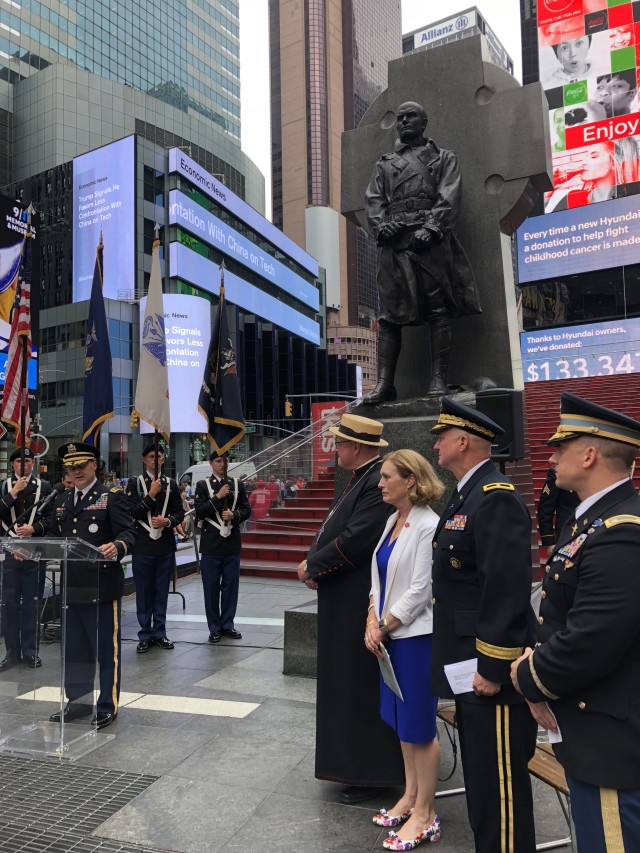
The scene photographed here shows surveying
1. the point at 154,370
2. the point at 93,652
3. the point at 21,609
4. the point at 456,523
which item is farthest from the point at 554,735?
the point at 154,370

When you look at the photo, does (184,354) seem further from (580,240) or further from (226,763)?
(226,763)

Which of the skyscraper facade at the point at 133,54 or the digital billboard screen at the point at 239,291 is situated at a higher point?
the skyscraper facade at the point at 133,54

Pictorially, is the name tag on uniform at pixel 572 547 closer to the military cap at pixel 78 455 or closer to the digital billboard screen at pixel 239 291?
the military cap at pixel 78 455

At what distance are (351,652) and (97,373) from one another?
5131mm

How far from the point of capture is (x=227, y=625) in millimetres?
7656

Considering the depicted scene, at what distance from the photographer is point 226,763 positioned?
4.28 meters

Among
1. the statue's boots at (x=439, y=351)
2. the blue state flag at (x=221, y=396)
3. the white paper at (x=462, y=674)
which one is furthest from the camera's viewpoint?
the blue state flag at (x=221, y=396)

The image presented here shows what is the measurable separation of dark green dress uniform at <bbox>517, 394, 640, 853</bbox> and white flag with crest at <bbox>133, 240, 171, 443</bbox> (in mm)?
5981

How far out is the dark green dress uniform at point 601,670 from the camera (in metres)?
1.99

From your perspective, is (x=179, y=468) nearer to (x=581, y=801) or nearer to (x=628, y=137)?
(x=628, y=137)

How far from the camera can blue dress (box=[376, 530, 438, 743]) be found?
11.1ft

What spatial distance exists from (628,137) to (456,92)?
3884 cm

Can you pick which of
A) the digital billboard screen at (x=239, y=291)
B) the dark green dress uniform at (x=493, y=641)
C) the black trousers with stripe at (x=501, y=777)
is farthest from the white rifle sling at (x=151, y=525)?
the digital billboard screen at (x=239, y=291)

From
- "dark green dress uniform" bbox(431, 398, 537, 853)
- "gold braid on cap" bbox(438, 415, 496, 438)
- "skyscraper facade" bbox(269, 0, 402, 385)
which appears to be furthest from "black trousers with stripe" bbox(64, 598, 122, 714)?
"skyscraper facade" bbox(269, 0, 402, 385)
